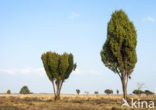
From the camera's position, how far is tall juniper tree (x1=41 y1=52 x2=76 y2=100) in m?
42.8

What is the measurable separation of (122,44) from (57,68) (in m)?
15.2

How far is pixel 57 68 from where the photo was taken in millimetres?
Result: 43219

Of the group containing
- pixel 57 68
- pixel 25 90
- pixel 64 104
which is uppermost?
pixel 57 68

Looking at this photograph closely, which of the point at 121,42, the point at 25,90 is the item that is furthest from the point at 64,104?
the point at 25,90

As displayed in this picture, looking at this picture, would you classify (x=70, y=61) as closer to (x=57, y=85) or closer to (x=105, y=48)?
(x=57, y=85)

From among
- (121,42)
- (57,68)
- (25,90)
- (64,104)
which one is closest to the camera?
(64,104)

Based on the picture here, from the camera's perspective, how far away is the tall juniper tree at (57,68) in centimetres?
4284

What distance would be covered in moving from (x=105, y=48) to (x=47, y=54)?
46.0ft

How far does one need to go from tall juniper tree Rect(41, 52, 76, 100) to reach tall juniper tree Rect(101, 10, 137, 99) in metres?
11.8

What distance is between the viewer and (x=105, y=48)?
1373 inches

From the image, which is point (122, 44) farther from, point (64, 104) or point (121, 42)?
point (64, 104)

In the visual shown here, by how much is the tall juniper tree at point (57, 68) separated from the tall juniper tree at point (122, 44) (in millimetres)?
11843

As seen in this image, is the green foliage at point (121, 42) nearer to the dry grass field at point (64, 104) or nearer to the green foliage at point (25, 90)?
the dry grass field at point (64, 104)

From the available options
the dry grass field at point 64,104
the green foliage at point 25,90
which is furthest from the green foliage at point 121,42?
the green foliage at point 25,90
